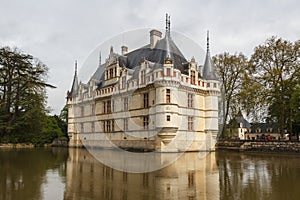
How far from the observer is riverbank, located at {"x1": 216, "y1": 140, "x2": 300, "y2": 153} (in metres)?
26.6

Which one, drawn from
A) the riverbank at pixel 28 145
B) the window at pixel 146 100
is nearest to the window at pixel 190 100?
the window at pixel 146 100

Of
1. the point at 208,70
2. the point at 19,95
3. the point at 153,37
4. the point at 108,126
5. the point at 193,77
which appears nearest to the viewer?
the point at 193,77

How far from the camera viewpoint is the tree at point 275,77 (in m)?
30.2

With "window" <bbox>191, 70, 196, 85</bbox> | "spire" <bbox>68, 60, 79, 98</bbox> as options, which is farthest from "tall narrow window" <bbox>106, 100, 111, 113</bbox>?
"window" <bbox>191, 70, 196, 85</bbox>

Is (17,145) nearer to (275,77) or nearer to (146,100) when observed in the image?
(146,100)

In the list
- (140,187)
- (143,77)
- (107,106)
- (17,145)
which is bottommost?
(17,145)

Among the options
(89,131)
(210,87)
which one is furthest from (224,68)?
(89,131)

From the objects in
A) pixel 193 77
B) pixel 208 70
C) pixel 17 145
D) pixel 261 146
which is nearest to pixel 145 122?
pixel 193 77

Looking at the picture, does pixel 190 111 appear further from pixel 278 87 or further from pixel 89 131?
pixel 89 131

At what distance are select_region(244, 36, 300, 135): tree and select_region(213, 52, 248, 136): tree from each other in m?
2.72

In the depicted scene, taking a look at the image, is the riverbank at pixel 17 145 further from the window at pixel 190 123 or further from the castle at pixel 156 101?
the window at pixel 190 123

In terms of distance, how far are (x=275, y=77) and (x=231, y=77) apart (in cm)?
556

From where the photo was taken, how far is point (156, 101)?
27.0 metres

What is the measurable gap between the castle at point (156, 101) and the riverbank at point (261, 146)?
3.21m
